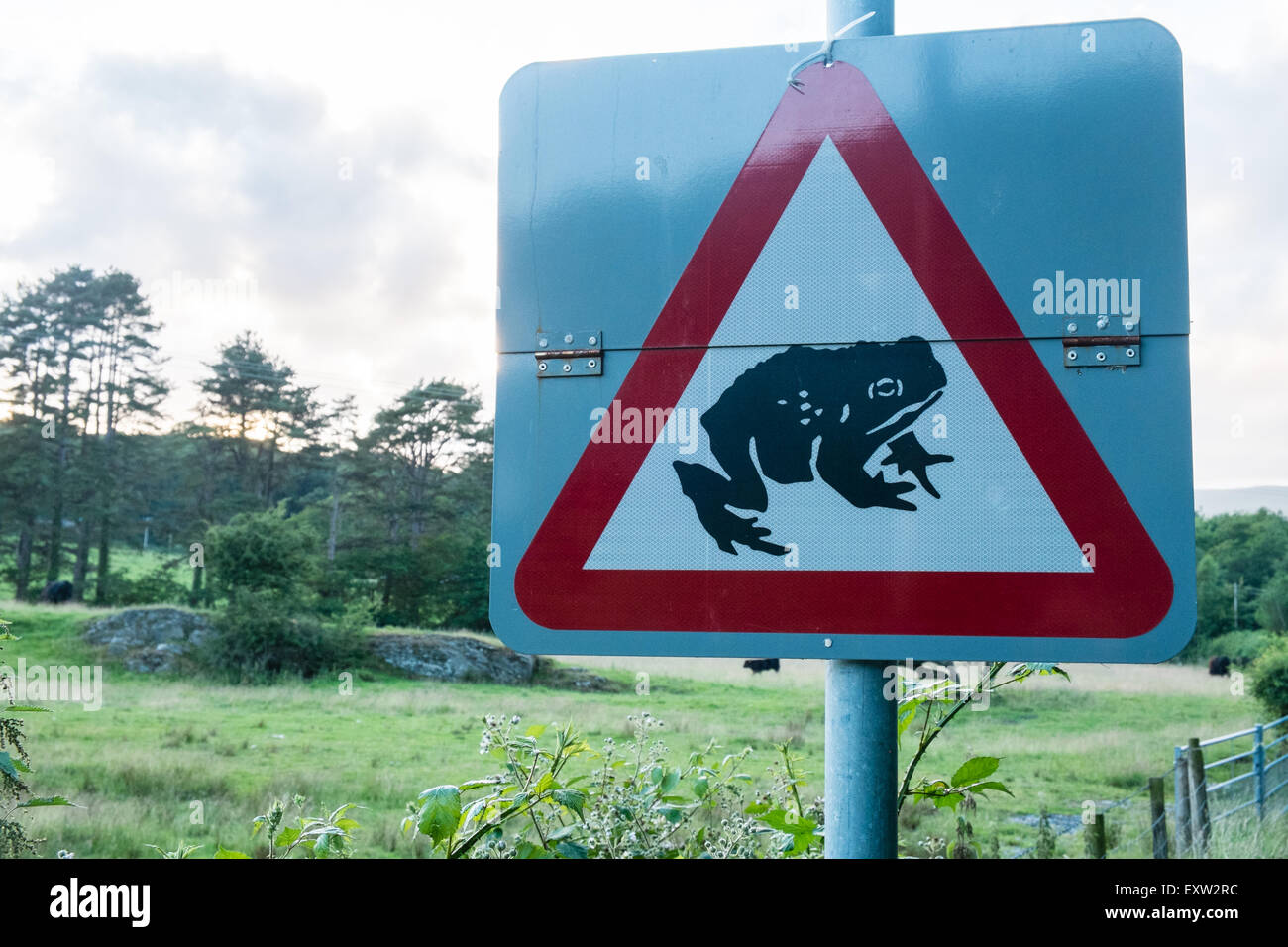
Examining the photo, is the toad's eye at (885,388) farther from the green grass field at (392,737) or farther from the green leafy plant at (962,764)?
the green grass field at (392,737)

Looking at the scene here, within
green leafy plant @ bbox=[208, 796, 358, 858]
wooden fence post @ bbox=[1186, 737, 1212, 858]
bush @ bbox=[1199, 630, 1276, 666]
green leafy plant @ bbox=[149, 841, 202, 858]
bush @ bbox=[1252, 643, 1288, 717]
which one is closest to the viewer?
green leafy plant @ bbox=[208, 796, 358, 858]

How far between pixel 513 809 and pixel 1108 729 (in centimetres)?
1917

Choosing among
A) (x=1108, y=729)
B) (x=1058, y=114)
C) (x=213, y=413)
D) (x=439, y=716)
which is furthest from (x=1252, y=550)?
(x=213, y=413)

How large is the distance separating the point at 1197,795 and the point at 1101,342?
18.4ft

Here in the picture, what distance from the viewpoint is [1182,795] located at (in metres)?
5.27

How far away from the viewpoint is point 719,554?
3.36 ft

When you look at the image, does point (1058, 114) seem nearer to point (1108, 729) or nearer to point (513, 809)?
point (513, 809)

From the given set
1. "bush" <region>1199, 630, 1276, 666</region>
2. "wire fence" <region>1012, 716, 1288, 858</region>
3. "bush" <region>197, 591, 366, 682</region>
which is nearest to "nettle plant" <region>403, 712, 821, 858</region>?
"wire fence" <region>1012, 716, 1288, 858</region>

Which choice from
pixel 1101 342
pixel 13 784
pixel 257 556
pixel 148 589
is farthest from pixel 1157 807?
pixel 148 589

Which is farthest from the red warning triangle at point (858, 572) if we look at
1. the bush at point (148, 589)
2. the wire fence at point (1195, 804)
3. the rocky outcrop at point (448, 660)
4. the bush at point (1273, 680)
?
the bush at point (148, 589)

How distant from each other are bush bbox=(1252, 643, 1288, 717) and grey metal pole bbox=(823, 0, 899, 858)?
12.6m

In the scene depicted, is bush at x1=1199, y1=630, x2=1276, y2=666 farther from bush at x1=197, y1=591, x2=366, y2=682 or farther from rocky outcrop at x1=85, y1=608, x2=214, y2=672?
rocky outcrop at x1=85, y1=608, x2=214, y2=672

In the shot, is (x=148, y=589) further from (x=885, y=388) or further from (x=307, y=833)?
(x=885, y=388)

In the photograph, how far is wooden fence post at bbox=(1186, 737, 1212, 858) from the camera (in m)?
5.01
